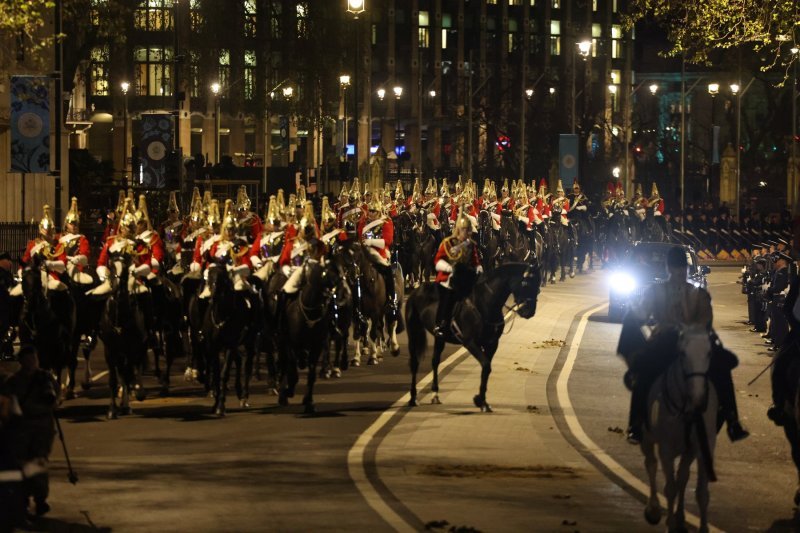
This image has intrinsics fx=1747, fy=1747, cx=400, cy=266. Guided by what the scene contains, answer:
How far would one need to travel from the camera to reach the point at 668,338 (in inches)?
553

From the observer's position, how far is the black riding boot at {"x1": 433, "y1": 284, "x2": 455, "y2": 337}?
910 inches

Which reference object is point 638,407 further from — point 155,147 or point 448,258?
point 155,147

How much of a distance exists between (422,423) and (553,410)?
7.41ft

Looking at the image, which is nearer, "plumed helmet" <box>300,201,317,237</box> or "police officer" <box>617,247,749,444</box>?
"police officer" <box>617,247,749,444</box>

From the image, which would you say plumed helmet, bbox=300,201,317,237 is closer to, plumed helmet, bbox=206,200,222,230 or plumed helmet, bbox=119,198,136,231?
plumed helmet, bbox=206,200,222,230

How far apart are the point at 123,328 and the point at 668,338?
1032cm

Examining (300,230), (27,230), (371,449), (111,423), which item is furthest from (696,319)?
(27,230)

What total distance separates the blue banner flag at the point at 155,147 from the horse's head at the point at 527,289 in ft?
62.1

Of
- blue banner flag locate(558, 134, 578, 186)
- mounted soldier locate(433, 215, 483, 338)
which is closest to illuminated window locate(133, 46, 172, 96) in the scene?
blue banner flag locate(558, 134, 578, 186)

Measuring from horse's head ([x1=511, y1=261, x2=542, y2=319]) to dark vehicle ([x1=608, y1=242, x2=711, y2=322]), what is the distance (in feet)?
22.7

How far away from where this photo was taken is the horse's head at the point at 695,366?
1376 centimetres

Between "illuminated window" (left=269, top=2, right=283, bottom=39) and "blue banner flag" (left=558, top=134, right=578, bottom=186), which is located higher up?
"illuminated window" (left=269, top=2, right=283, bottom=39)

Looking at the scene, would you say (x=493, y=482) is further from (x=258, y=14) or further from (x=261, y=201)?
(x=258, y=14)

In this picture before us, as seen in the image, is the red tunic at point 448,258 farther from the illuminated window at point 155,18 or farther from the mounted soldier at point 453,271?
the illuminated window at point 155,18
